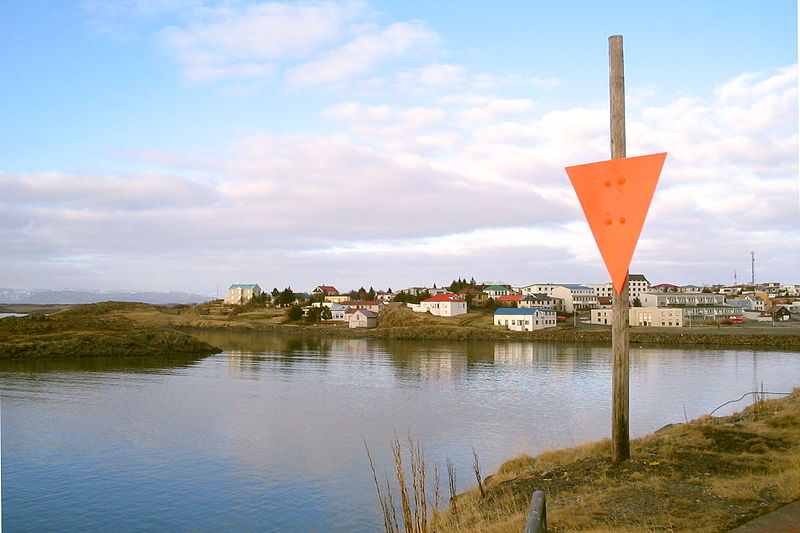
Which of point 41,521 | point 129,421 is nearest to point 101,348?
point 129,421

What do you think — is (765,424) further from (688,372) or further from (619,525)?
(688,372)

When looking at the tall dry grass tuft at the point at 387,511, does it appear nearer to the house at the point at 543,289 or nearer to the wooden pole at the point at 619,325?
the wooden pole at the point at 619,325

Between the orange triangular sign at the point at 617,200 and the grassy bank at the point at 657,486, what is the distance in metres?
2.87

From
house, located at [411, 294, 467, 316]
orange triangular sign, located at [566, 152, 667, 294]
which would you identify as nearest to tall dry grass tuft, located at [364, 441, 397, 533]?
orange triangular sign, located at [566, 152, 667, 294]

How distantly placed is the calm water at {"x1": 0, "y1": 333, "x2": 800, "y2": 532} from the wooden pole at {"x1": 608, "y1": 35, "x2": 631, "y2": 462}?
5.23 m

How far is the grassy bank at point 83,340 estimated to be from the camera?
44.5 meters

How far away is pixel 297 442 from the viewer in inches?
719

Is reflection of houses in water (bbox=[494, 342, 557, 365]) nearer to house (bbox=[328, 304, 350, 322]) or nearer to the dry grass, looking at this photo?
the dry grass

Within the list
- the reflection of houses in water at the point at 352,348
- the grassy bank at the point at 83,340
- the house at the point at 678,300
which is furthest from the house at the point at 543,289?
the grassy bank at the point at 83,340

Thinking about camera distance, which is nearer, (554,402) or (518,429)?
(518,429)

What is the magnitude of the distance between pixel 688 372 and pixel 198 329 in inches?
3005

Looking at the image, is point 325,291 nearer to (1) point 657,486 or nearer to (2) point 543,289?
(2) point 543,289

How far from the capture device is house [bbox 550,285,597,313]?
360ft

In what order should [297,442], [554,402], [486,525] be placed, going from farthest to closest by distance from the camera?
1. [554,402]
2. [297,442]
3. [486,525]
